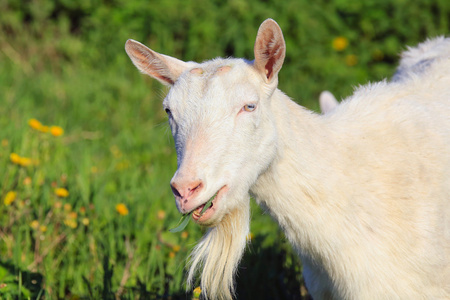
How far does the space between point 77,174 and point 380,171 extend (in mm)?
2540

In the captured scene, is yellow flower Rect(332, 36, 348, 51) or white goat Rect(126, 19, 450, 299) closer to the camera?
white goat Rect(126, 19, 450, 299)

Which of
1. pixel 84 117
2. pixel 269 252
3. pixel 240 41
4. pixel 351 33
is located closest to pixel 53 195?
pixel 269 252

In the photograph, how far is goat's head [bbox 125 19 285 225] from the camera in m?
2.36

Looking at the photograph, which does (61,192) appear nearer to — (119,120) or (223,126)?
(223,126)

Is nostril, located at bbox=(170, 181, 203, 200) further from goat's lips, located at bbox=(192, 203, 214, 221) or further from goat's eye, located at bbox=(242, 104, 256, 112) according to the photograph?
goat's eye, located at bbox=(242, 104, 256, 112)

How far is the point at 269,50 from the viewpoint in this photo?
103 inches

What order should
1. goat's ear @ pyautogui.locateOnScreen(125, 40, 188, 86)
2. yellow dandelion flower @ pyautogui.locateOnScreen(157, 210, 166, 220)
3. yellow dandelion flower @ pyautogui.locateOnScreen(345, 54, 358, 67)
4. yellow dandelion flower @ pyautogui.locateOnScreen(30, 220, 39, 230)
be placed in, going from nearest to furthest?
goat's ear @ pyautogui.locateOnScreen(125, 40, 188, 86) → yellow dandelion flower @ pyautogui.locateOnScreen(30, 220, 39, 230) → yellow dandelion flower @ pyautogui.locateOnScreen(157, 210, 166, 220) → yellow dandelion flower @ pyautogui.locateOnScreen(345, 54, 358, 67)

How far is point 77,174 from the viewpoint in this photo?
457 centimetres

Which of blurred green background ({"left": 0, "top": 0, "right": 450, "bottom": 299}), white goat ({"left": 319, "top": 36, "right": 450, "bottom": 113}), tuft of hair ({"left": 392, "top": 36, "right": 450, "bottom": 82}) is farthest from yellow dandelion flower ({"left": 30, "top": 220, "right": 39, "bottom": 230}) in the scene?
tuft of hair ({"left": 392, "top": 36, "right": 450, "bottom": 82})

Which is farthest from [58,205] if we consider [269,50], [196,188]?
[269,50]

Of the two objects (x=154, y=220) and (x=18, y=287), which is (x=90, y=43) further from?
(x=18, y=287)

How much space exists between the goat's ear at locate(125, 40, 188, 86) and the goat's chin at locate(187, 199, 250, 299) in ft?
2.21

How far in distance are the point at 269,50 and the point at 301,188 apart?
2.02 ft

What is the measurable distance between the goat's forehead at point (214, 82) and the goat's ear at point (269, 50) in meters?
0.06
